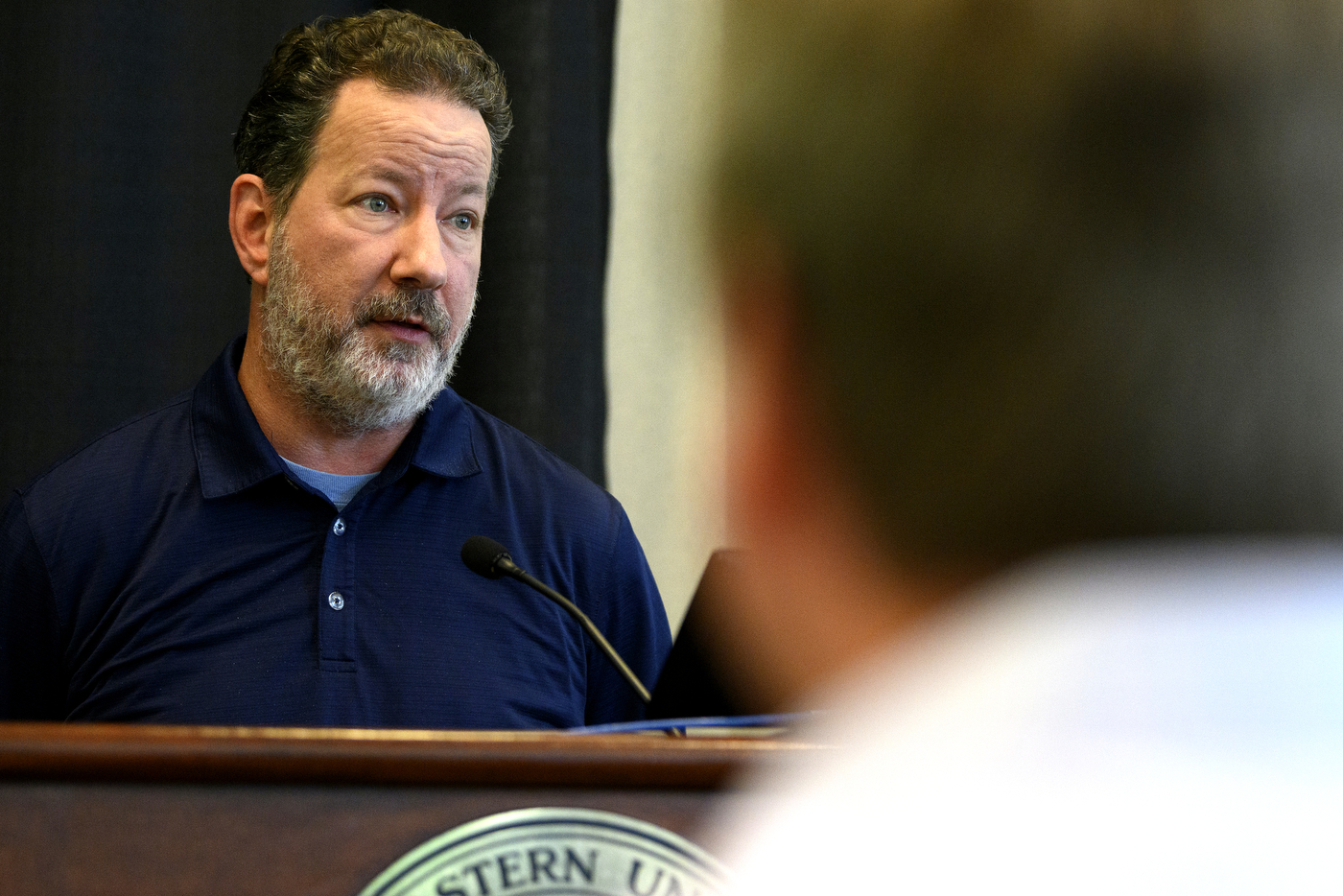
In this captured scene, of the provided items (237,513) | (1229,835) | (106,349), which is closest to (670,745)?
(1229,835)

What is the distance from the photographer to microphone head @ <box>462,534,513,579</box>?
2.78 feet

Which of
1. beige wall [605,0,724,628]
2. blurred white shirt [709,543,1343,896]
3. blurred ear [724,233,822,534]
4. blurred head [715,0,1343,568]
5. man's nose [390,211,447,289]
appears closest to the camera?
blurred white shirt [709,543,1343,896]

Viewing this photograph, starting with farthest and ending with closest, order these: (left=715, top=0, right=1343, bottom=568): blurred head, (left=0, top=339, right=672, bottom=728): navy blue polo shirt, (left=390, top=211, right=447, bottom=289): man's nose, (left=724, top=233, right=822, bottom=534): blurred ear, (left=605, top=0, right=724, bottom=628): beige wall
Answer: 1. (left=605, top=0, right=724, bottom=628): beige wall
2. (left=390, top=211, right=447, bottom=289): man's nose
3. (left=0, top=339, right=672, bottom=728): navy blue polo shirt
4. (left=724, top=233, right=822, bottom=534): blurred ear
5. (left=715, top=0, right=1343, bottom=568): blurred head

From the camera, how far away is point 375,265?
115cm

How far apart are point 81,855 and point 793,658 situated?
536 mm

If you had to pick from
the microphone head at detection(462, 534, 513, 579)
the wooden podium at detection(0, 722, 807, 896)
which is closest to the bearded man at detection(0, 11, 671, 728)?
the microphone head at detection(462, 534, 513, 579)

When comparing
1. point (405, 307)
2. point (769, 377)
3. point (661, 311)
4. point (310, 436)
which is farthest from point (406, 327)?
point (661, 311)

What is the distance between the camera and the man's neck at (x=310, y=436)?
1.16 metres

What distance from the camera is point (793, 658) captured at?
928 millimetres

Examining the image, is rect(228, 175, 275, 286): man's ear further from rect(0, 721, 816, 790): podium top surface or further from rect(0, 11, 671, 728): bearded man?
rect(0, 721, 816, 790): podium top surface

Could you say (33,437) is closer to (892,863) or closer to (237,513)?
(237,513)

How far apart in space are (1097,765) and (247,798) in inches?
12.4

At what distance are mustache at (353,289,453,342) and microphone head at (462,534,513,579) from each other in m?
0.36

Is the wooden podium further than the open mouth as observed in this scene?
No
